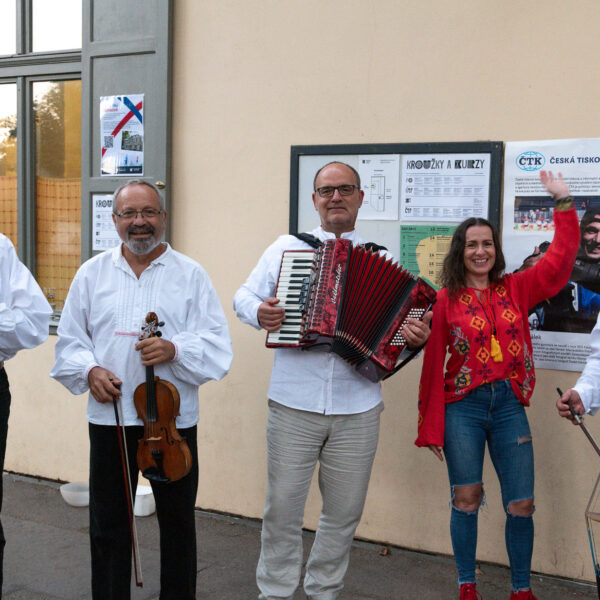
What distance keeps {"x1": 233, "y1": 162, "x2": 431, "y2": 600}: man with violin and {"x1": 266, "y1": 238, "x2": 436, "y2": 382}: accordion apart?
157 millimetres

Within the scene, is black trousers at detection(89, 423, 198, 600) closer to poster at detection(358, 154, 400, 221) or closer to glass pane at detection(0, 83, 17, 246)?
poster at detection(358, 154, 400, 221)

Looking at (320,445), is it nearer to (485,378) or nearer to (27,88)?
(485,378)

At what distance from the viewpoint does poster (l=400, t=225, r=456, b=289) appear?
13.0 feet

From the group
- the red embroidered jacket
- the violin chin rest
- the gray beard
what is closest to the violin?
the violin chin rest

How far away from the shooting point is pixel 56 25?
5203 millimetres

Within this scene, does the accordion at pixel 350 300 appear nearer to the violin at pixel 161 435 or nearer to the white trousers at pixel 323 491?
the white trousers at pixel 323 491

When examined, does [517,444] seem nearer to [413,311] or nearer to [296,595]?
[413,311]

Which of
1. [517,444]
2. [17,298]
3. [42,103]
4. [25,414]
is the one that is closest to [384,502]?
[517,444]

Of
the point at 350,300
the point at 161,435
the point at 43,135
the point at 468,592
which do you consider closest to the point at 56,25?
the point at 43,135

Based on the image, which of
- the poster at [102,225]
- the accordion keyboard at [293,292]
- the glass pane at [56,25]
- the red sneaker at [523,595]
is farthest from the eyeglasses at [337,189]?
the glass pane at [56,25]

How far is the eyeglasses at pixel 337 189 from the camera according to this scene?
3.24 m

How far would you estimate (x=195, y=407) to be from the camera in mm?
3145

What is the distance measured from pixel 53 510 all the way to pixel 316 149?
2.71 metres

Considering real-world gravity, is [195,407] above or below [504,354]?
below
